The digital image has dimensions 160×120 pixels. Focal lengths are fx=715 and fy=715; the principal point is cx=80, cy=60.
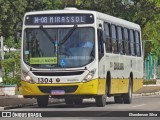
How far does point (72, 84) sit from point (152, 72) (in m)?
54.5

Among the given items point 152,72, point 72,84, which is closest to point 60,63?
point 72,84

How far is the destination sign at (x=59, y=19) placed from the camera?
26766mm

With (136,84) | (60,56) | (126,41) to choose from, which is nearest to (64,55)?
(60,56)

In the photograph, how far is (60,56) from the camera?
86.6 ft

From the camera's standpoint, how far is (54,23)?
2680cm

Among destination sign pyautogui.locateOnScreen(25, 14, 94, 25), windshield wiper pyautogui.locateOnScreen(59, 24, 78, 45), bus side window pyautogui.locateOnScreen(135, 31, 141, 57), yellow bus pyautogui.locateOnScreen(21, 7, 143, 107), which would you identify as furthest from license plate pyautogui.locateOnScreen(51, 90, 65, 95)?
bus side window pyautogui.locateOnScreen(135, 31, 141, 57)

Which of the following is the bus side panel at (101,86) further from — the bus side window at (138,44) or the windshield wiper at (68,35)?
the bus side window at (138,44)

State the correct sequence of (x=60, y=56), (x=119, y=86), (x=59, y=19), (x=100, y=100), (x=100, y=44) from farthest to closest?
(x=119, y=86) < (x=100, y=100) < (x=100, y=44) < (x=59, y=19) < (x=60, y=56)

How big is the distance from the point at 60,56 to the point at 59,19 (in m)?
1.47

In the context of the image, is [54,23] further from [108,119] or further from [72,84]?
[108,119]

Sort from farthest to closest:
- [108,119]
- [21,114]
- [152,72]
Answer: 1. [152,72]
2. [108,119]
3. [21,114]

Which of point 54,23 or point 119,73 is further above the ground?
point 54,23

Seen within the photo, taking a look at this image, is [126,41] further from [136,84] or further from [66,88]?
[66,88]

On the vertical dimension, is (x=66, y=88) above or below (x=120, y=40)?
below
